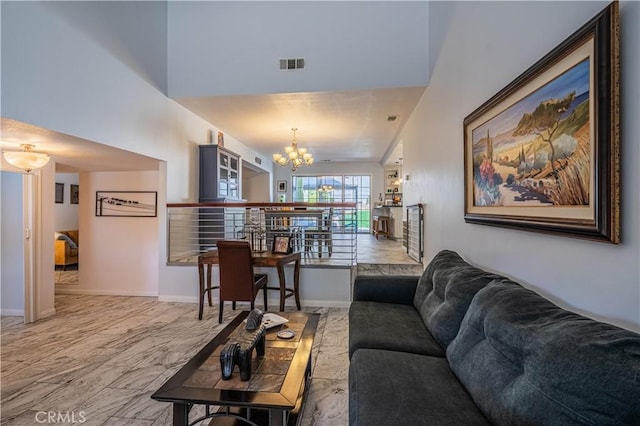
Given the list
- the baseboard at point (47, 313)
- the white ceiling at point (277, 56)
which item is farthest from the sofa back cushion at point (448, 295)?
the baseboard at point (47, 313)

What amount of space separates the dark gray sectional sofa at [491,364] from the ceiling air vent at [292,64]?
11.2 ft

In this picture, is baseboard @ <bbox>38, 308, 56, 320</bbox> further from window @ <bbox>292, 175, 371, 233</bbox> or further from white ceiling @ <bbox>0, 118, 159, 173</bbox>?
window @ <bbox>292, 175, 371, 233</bbox>

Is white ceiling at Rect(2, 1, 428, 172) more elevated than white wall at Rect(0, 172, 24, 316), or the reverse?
white ceiling at Rect(2, 1, 428, 172)

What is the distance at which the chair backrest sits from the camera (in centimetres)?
329

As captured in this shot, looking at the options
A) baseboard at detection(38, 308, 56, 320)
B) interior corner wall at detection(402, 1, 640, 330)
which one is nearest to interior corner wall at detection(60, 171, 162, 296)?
baseboard at detection(38, 308, 56, 320)

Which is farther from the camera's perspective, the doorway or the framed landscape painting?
the doorway

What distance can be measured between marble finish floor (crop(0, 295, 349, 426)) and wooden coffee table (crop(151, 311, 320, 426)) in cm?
50

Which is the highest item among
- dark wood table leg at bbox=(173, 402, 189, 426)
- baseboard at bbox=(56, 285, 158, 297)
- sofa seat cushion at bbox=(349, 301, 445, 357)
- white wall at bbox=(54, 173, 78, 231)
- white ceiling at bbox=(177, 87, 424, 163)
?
white ceiling at bbox=(177, 87, 424, 163)

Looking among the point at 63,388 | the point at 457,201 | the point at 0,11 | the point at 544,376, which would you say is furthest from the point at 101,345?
the point at 457,201

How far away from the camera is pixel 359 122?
5.65 meters

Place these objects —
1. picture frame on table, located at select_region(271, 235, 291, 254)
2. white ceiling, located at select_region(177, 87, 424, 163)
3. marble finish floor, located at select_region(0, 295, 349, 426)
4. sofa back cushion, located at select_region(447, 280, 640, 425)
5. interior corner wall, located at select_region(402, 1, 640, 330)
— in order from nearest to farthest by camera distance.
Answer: sofa back cushion, located at select_region(447, 280, 640, 425) < interior corner wall, located at select_region(402, 1, 640, 330) < marble finish floor, located at select_region(0, 295, 349, 426) < picture frame on table, located at select_region(271, 235, 291, 254) < white ceiling, located at select_region(177, 87, 424, 163)

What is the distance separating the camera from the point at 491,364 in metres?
1.28

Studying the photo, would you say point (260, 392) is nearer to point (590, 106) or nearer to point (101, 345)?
point (590, 106)

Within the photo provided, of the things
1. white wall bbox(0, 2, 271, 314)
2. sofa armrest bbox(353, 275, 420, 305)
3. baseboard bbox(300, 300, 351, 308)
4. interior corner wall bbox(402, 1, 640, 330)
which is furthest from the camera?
baseboard bbox(300, 300, 351, 308)
